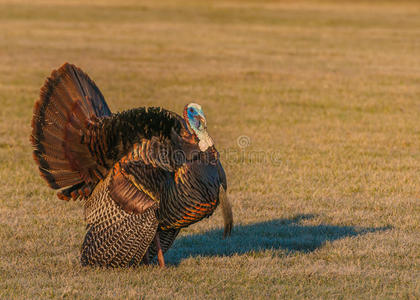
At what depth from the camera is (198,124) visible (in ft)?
21.2

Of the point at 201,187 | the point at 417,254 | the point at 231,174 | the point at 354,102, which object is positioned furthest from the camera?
the point at 354,102

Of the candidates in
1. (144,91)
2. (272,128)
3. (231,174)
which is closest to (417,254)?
(231,174)

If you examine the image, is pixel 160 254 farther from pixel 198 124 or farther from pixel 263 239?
pixel 263 239

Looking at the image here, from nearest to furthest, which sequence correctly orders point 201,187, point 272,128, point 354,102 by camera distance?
1. point 201,187
2. point 272,128
3. point 354,102

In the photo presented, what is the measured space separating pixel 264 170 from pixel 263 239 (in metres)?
3.40

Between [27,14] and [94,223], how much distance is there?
140ft

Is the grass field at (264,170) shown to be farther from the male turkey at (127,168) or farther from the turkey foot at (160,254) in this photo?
the male turkey at (127,168)

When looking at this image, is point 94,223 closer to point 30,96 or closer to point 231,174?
point 231,174

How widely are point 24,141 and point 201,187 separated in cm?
793

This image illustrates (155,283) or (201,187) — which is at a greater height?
(201,187)

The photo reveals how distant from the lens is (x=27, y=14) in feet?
155

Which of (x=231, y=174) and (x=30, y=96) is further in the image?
(x=30, y=96)

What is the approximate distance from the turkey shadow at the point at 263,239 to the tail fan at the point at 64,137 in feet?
3.99

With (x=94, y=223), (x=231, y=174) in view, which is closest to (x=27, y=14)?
(x=231, y=174)
